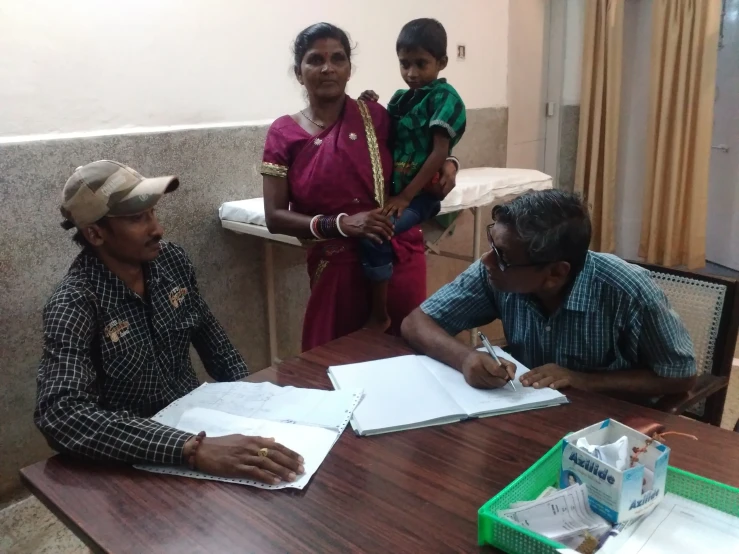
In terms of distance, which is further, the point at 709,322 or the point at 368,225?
the point at 368,225

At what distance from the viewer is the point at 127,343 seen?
4.40 feet

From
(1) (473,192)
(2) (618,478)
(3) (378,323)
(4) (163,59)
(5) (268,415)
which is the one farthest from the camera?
(1) (473,192)

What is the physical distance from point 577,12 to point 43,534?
154 inches

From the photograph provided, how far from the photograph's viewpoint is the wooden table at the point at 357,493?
864 mm

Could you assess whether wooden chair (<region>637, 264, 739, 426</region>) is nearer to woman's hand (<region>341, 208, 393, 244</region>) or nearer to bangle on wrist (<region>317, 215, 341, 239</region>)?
woman's hand (<region>341, 208, 393, 244</region>)

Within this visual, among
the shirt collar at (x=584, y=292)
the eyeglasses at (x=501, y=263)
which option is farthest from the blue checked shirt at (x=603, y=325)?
the eyeglasses at (x=501, y=263)

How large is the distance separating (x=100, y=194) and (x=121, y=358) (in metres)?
0.34

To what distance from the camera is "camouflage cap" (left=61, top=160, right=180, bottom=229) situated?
1.30 meters

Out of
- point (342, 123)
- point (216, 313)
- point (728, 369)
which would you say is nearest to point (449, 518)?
point (728, 369)

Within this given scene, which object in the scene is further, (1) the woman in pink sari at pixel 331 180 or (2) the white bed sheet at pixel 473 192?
(2) the white bed sheet at pixel 473 192

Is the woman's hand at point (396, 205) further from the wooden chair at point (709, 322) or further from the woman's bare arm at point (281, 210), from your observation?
the wooden chair at point (709, 322)

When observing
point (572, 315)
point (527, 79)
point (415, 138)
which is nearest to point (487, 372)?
point (572, 315)

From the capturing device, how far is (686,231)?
4.27m

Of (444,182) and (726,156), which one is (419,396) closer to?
(444,182)
